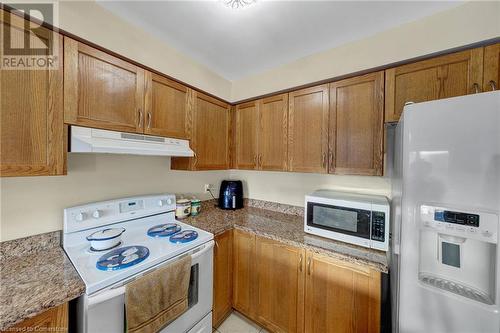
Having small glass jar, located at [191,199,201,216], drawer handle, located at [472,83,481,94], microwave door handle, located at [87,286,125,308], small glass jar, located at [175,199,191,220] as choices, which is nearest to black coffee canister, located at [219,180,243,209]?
small glass jar, located at [191,199,201,216]

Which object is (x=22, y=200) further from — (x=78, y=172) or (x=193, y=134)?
(x=193, y=134)

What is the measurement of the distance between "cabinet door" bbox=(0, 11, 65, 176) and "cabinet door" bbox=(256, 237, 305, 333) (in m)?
1.46

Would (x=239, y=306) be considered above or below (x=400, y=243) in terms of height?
below

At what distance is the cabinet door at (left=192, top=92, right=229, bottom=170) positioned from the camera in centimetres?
174

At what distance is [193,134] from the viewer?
5.57 feet

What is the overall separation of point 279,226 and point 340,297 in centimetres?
64

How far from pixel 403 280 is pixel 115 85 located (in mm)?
1901

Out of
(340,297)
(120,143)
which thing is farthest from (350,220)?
(120,143)

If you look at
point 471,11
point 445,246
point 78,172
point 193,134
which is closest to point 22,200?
point 78,172

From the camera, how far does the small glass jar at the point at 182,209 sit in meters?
1.78

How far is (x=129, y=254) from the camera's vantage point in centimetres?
109

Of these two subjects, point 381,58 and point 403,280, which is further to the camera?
point 381,58

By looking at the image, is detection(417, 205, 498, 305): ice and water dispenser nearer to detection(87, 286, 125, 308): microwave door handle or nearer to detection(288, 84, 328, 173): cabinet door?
detection(288, 84, 328, 173): cabinet door
